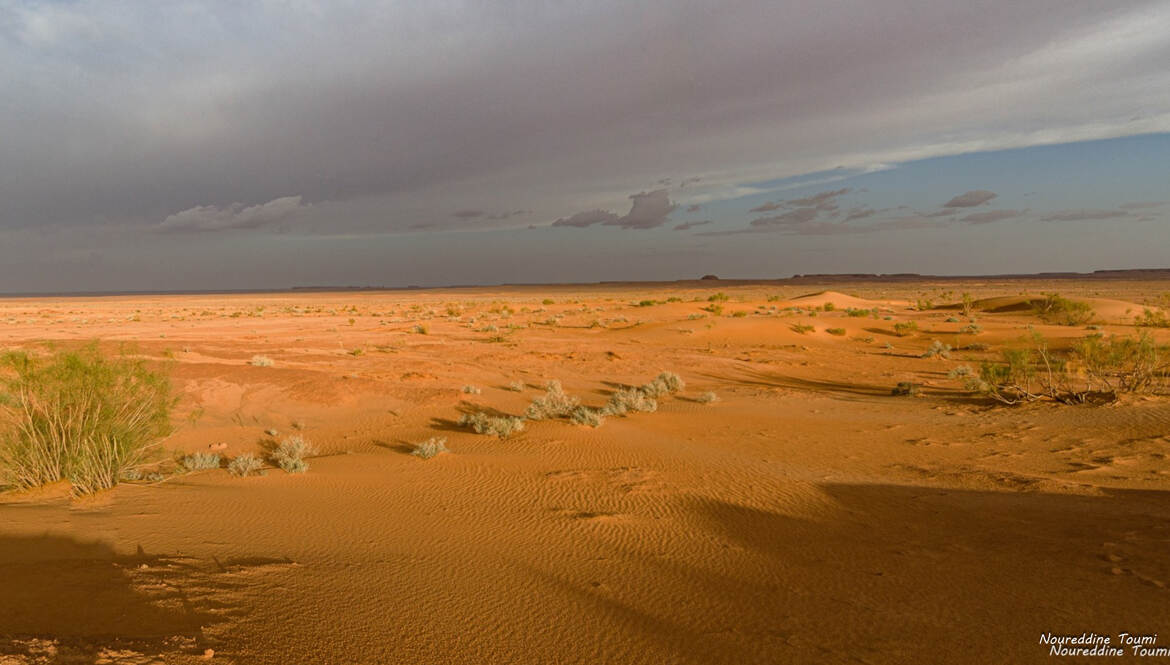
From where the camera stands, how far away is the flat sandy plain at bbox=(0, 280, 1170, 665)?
414cm

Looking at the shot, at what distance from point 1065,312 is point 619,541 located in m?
35.9

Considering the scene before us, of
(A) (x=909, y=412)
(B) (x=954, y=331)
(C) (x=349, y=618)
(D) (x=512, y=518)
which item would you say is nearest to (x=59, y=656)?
(C) (x=349, y=618)

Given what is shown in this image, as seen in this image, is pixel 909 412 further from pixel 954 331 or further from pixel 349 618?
pixel 954 331

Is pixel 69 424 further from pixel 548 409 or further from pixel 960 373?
pixel 960 373

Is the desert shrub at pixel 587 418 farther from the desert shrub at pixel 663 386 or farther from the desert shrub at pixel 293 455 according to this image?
the desert shrub at pixel 293 455

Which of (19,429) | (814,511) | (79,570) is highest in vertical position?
(19,429)

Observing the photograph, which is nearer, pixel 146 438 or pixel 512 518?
pixel 512 518

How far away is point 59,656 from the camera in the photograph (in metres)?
3.36

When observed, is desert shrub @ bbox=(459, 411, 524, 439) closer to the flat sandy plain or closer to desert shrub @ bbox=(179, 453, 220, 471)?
the flat sandy plain

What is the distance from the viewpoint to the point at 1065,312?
31.5 m

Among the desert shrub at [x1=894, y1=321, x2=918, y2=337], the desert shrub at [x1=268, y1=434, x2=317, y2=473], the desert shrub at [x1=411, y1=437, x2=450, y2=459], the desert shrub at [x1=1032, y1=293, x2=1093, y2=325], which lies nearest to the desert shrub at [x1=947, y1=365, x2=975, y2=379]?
the desert shrub at [x1=894, y1=321, x2=918, y2=337]

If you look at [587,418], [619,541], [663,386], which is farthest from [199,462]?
[663,386]

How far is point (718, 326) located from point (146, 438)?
81.9ft

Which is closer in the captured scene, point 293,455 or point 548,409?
point 293,455
